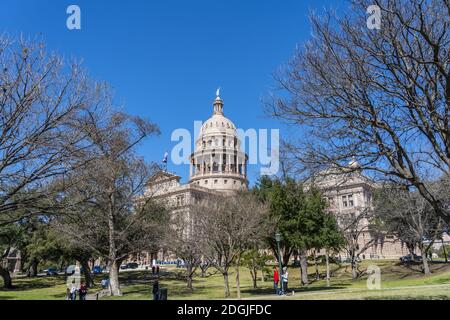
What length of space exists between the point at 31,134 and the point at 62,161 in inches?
45.8

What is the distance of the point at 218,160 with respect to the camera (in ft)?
406

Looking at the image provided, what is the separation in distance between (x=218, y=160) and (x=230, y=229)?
95845 mm

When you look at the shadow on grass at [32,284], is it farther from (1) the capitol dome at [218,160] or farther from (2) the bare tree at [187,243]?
(1) the capitol dome at [218,160]

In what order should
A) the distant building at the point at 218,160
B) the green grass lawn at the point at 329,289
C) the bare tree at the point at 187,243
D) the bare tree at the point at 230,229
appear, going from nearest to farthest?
the green grass lawn at the point at 329,289
the bare tree at the point at 230,229
the bare tree at the point at 187,243
the distant building at the point at 218,160

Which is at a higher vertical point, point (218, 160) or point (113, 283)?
point (218, 160)

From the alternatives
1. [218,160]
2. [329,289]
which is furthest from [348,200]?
[329,289]

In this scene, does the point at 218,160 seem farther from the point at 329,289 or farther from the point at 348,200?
the point at 329,289

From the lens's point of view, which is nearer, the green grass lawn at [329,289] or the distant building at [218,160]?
the green grass lawn at [329,289]

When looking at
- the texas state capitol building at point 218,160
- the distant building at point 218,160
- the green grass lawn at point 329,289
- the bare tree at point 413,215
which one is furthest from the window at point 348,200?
the bare tree at point 413,215

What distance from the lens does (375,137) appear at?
1330 centimetres

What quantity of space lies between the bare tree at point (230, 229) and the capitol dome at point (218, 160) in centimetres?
8492

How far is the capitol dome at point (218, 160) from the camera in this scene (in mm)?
121938

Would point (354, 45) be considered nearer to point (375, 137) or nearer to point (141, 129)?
point (375, 137)
